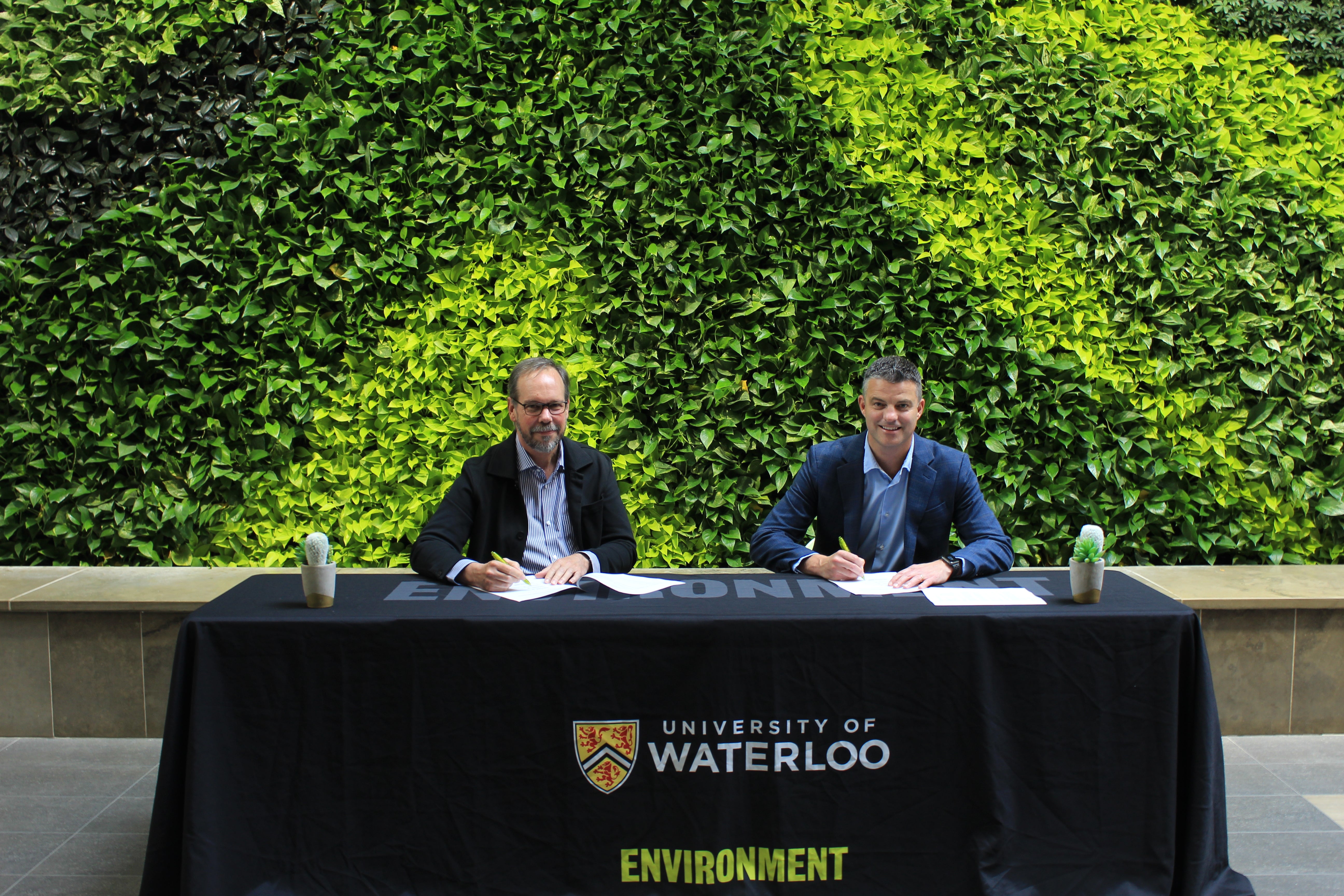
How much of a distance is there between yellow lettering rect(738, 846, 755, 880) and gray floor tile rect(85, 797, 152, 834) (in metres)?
1.69

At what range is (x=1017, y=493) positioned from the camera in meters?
3.88

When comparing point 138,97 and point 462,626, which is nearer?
point 462,626

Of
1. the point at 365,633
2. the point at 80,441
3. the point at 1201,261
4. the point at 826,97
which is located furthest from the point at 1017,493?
the point at 80,441

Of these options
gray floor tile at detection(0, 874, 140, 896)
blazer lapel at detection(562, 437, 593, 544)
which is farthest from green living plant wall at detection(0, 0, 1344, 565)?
gray floor tile at detection(0, 874, 140, 896)

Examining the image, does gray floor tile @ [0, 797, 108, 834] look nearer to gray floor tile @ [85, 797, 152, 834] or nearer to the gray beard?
gray floor tile @ [85, 797, 152, 834]

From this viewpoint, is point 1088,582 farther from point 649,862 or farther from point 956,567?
point 649,862

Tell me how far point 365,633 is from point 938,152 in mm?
3097

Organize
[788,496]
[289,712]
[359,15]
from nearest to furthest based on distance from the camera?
[289,712], [788,496], [359,15]

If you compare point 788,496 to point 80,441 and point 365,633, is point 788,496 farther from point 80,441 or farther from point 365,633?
point 80,441

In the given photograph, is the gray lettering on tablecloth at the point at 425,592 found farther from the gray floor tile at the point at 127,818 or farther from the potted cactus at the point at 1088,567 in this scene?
the potted cactus at the point at 1088,567

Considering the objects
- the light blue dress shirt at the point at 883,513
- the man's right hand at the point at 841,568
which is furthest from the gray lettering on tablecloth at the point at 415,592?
the light blue dress shirt at the point at 883,513

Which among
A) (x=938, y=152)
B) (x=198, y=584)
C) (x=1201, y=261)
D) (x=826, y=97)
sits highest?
(x=826, y=97)

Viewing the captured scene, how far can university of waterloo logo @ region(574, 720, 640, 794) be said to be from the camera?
206 cm

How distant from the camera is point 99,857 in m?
2.46
